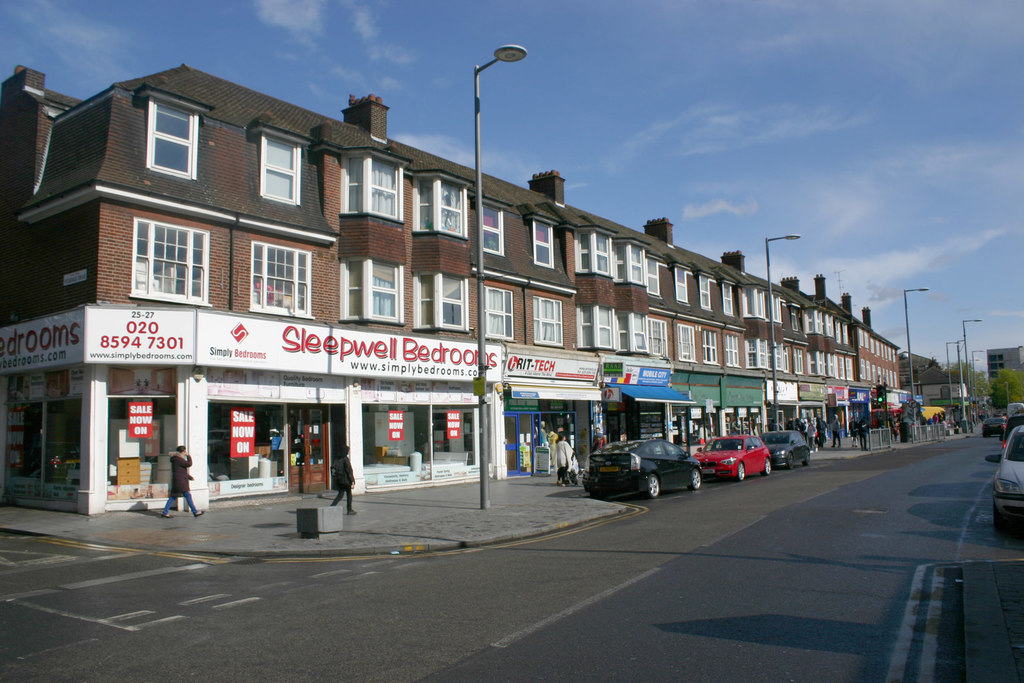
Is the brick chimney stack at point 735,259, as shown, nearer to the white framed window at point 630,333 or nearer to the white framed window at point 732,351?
the white framed window at point 732,351

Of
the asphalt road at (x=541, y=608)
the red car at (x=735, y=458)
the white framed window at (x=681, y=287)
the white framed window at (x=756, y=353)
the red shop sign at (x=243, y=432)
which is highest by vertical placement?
the white framed window at (x=681, y=287)

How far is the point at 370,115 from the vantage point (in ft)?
79.5

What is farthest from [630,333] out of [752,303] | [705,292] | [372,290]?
[752,303]

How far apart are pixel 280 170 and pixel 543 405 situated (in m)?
12.4

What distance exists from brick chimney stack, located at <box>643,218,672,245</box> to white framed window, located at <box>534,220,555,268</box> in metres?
16.2

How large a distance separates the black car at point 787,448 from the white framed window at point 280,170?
18964 millimetres

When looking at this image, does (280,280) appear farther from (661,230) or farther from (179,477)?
(661,230)

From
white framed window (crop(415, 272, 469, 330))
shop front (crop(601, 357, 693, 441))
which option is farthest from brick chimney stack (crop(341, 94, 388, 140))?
shop front (crop(601, 357, 693, 441))

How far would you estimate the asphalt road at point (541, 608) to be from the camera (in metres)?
5.59

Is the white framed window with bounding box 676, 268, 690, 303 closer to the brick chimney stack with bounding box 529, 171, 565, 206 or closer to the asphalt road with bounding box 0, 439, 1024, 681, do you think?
the brick chimney stack with bounding box 529, 171, 565, 206

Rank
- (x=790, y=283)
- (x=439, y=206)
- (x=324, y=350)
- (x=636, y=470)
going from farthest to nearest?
(x=790, y=283) → (x=439, y=206) → (x=324, y=350) → (x=636, y=470)

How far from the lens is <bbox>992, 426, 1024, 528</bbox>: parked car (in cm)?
1033

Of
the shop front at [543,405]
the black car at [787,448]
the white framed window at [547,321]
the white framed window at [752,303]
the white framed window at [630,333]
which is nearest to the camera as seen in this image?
the shop front at [543,405]

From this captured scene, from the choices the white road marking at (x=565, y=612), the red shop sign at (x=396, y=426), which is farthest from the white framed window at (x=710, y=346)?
the white road marking at (x=565, y=612)
